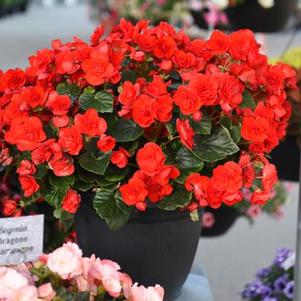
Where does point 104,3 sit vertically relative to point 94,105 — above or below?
below

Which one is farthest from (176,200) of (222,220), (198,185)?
(222,220)

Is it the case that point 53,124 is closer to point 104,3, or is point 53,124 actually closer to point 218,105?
point 218,105

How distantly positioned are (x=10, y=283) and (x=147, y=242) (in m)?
0.43

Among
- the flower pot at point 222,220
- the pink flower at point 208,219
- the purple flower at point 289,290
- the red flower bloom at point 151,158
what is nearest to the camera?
the red flower bloom at point 151,158

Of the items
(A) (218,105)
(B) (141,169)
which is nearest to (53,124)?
(B) (141,169)

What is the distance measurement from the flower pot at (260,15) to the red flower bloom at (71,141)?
115 inches

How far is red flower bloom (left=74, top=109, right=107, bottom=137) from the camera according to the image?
1.25m

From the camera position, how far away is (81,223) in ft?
4.70

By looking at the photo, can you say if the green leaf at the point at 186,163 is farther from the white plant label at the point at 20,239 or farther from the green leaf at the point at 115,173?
the white plant label at the point at 20,239

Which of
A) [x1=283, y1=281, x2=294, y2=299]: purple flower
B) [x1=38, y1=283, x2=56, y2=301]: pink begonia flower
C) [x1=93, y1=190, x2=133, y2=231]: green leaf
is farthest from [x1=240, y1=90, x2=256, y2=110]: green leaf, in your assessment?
→ [x1=283, y1=281, x2=294, y2=299]: purple flower

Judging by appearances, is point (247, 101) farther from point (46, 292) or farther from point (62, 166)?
point (46, 292)

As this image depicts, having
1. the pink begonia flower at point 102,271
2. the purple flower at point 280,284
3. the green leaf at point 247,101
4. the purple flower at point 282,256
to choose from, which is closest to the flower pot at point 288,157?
the purple flower at point 282,256

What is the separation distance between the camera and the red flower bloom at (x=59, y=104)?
1.29 m

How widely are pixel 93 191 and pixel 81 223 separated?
13 cm
